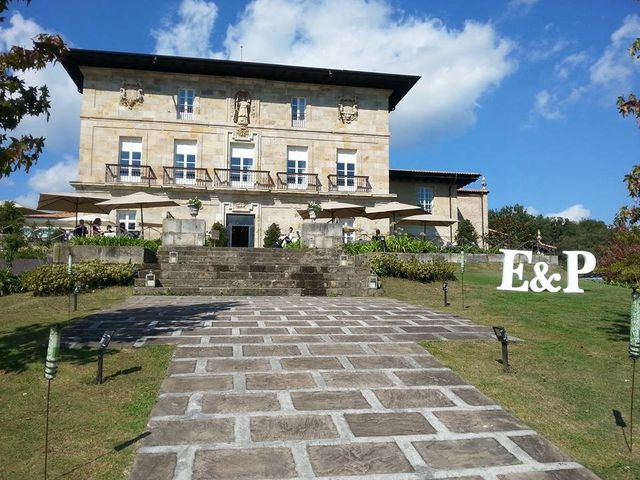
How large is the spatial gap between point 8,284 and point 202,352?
30.8 feet

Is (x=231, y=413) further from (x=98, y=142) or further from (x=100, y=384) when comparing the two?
(x=98, y=142)

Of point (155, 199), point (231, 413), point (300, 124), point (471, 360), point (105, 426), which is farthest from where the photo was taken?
point (300, 124)

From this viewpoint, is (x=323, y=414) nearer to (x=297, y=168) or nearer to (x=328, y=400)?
(x=328, y=400)

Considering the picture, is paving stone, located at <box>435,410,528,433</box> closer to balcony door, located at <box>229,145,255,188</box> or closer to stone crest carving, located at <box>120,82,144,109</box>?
balcony door, located at <box>229,145,255,188</box>

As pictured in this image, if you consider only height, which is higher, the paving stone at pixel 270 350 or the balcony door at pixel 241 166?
the balcony door at pixel 241 166

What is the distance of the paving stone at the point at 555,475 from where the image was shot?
3.38 m

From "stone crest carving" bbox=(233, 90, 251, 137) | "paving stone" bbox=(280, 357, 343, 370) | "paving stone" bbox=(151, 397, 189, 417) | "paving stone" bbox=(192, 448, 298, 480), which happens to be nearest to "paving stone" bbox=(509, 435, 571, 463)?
"paving stone" bbox=(192, 448, 298, 480)

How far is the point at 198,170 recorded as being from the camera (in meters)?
25.5

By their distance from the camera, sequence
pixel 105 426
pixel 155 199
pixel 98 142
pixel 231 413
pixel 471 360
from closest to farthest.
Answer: pixel 105 426, pixel 231 413, pixel 471 360, pixel 155 199, pixel 98 142

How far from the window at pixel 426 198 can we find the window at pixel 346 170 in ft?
18.0

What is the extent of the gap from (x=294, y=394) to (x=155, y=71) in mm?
25056

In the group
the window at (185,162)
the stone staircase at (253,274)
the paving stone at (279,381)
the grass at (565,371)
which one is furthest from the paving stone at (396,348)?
the window at (185,162)

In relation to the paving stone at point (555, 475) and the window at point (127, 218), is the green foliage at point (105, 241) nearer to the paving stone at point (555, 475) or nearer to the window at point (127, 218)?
the window at point (127, 218)

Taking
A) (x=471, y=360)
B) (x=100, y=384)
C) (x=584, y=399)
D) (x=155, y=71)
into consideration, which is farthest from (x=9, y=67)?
(x=155, y=71)
